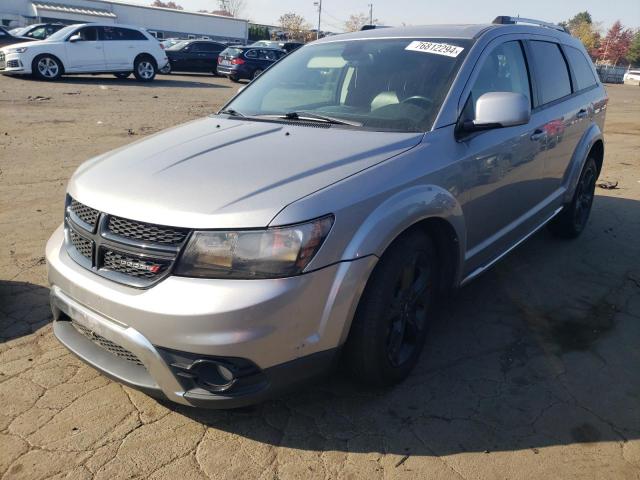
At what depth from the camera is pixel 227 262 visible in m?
2.08

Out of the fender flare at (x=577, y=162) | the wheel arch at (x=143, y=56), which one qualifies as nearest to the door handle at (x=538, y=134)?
the fender flare at (x=577, y=162)

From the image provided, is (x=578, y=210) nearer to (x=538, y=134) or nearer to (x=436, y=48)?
(x=538, y=134)

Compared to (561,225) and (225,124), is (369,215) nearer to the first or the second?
(225,124)

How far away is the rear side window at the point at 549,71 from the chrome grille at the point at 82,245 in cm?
318

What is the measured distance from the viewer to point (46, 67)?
1528 cm

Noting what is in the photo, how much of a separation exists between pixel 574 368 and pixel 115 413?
2.44 metres

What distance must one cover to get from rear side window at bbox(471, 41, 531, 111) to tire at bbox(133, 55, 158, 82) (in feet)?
51.9

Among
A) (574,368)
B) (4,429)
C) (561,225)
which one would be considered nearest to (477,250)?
(574,368)

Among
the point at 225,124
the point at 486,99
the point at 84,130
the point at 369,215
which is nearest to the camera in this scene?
the point at 369,215

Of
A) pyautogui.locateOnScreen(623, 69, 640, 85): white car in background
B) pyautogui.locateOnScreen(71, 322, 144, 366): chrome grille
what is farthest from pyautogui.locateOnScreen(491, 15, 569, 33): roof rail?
pyautogui.locateOnScreen(623, 69, 640, 85): white car in background

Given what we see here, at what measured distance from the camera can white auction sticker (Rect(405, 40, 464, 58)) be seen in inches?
126

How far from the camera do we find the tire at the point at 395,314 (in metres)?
2.39

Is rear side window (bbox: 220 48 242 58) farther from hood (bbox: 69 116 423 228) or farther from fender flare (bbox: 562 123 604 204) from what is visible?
hood (bbox: 69 116 423 228)

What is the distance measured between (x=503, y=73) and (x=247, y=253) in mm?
2343
